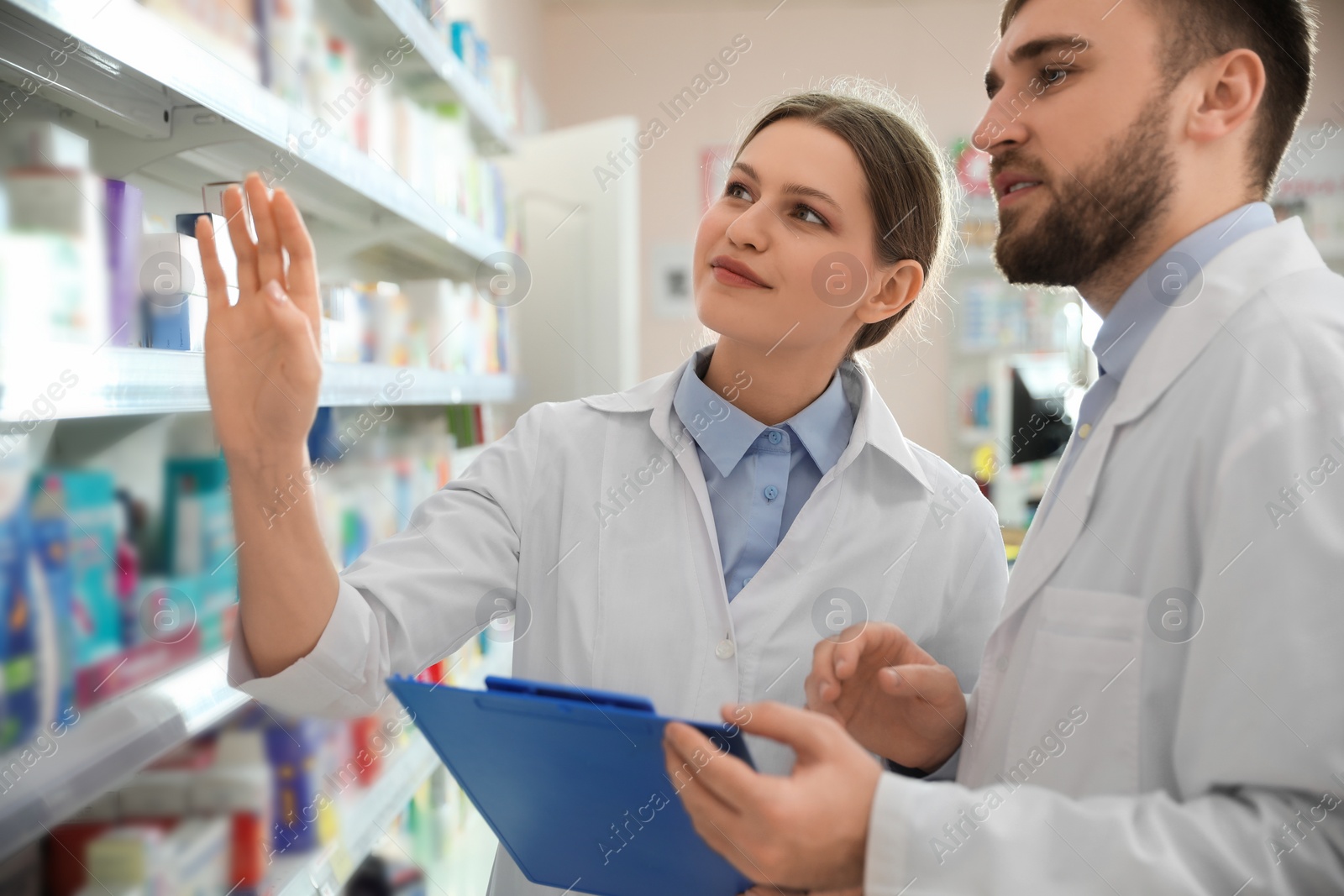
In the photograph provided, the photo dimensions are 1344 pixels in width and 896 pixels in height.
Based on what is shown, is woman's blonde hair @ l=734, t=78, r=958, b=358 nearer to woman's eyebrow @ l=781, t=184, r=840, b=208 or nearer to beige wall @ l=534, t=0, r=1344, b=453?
woman's eyebrow @ l=781, t=184, r=840, b=208

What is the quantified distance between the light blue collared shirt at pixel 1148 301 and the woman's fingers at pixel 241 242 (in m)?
0.92

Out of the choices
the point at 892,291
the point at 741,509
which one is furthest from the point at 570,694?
the point at 892,291

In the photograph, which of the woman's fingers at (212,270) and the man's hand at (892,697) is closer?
the woman's fingers at (212,270)

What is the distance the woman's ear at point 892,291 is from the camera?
1.50 metres

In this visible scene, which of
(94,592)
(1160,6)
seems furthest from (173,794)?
(1160,6)

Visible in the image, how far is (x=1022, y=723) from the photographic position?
3.04ft

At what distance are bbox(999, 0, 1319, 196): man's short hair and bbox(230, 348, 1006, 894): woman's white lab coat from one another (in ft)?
1.93

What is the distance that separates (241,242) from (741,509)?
76 cm

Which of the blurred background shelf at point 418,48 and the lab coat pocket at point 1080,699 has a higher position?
the blurred background shelf at point 418,48

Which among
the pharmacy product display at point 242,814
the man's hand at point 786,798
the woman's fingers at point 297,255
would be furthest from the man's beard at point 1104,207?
the pharmacy product display at point 242,814

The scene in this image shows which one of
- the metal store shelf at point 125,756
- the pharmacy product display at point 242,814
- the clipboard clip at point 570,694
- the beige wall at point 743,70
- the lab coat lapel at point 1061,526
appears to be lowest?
the pharmacy product display at point 242,814

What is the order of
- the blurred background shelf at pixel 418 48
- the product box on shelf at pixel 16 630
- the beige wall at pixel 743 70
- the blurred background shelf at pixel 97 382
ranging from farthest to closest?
the beige wall at pixel 743 70, the blurred background shelf at pixel 418 48, the product box on shelf at pixel 16 630, the blurred background shelf at pixel 97 382

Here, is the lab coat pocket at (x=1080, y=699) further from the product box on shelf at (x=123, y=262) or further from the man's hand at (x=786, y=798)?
the product box on shelf at (x=123, y=262)

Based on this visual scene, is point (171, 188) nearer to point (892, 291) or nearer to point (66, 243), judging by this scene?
point (66, 243)
